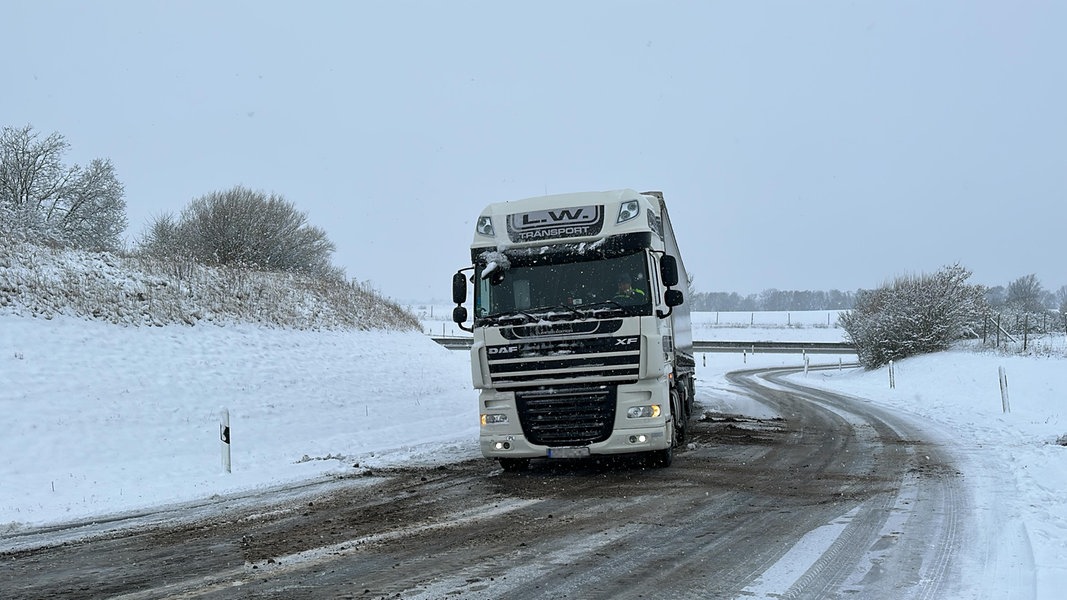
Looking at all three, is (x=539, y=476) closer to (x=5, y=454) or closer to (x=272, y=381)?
(x=5, y=454)

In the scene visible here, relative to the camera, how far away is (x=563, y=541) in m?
6.28

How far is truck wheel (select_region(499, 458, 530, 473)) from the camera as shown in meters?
10.6

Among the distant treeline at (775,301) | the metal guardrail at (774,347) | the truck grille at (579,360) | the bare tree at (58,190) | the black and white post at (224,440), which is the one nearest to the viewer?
the truck grille at (579,360)

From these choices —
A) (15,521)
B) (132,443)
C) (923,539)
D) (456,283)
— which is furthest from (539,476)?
(132,443)

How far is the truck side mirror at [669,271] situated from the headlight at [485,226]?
2375 mm

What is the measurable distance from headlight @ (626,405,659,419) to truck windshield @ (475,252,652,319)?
118 centimetres

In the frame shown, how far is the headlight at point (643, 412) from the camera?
9.45 metres

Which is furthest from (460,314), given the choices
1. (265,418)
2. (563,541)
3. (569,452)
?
(265,418)

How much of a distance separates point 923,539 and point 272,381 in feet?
48.2

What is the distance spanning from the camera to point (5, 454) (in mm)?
11281

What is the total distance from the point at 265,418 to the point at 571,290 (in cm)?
887

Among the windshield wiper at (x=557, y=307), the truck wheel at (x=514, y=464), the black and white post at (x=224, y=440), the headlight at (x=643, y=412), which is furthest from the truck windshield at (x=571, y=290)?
the black and white post at (x=224, y=440)

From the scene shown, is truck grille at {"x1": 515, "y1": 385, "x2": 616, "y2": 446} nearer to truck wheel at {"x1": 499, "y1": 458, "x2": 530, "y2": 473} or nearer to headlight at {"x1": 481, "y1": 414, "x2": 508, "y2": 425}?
headlight at {"x1": 481, "y1": 414, "x2": 508, "y2": 425}

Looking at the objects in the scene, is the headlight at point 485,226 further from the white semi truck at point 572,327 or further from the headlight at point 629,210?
the headlight at point 629,210
